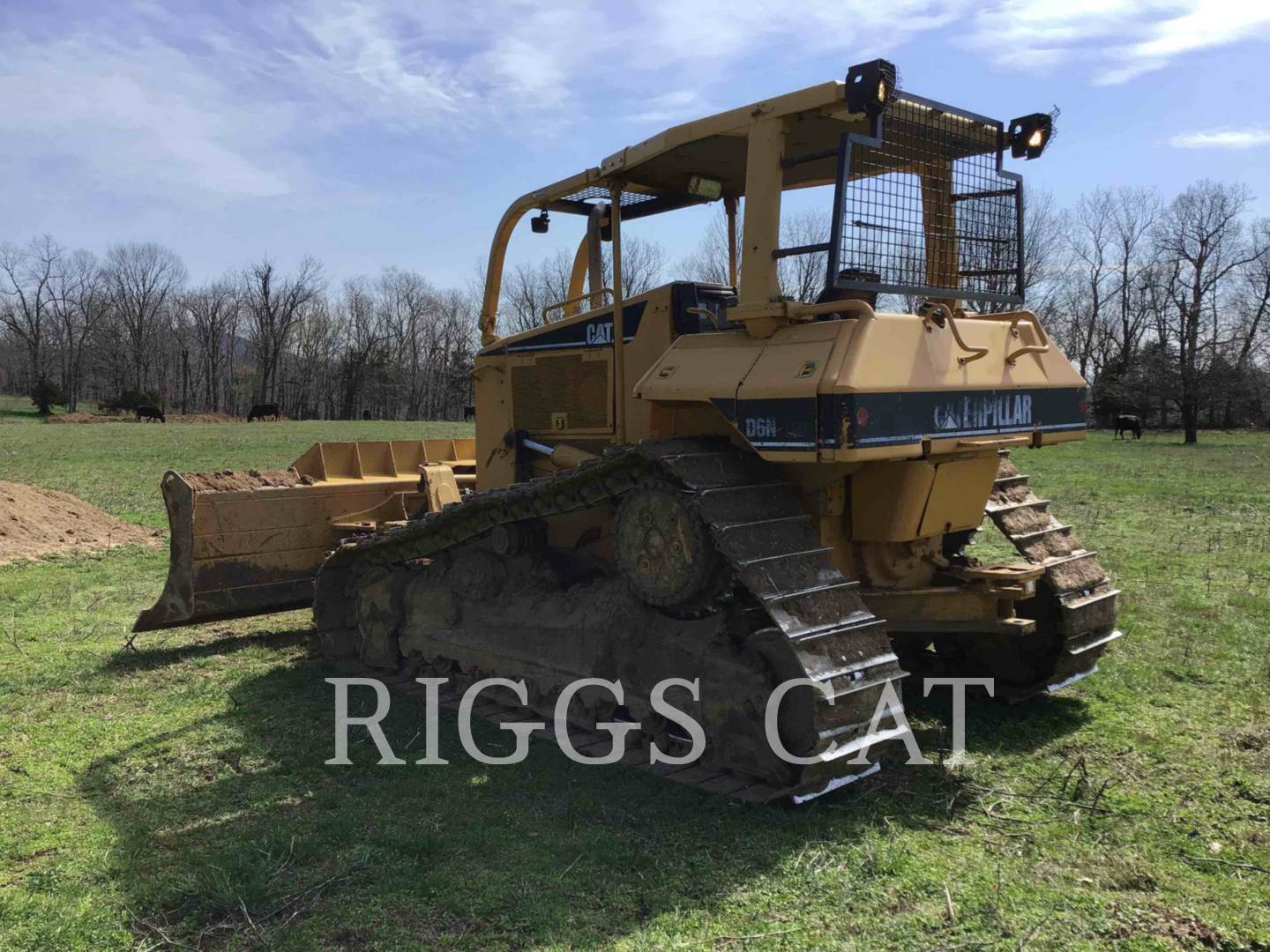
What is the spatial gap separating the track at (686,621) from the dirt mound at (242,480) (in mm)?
1229

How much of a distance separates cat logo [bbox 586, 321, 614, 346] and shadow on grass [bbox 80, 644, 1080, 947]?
2.39 m

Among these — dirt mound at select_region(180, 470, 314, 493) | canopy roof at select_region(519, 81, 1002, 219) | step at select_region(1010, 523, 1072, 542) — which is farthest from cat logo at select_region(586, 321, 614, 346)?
dirt mound at select_region(180, 470, 314, 493)

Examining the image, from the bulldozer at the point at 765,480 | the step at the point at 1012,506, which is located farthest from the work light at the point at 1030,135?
the step at the point at 1012,506

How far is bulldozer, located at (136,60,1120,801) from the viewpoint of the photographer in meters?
4.51

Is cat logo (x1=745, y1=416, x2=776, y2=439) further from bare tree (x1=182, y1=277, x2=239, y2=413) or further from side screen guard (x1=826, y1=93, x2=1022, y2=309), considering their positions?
bare tree (x1=182, y1=277, x2=239, y2=413)

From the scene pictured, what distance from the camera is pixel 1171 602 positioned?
8773 millimetres

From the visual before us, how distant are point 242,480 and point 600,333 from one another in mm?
3476

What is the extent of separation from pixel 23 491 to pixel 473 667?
34.0 feet

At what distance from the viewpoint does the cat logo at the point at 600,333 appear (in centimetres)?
613

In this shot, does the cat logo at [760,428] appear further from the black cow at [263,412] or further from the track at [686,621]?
the black cow at [263,412]

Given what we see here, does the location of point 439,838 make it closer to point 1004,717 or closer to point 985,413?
point 985,413

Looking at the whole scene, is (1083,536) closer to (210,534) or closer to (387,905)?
(210,534)

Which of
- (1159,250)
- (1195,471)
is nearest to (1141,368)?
(1159,250)

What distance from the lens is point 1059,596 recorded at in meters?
5.87
